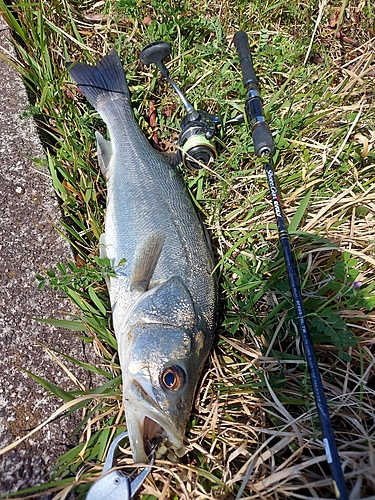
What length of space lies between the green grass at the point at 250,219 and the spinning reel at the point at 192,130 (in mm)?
150

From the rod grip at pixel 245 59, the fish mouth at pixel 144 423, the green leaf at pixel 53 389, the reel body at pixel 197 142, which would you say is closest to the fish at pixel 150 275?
the fish mouth at pixel 144 423

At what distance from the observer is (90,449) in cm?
214

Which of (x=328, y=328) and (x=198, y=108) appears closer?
(x=328, y=328)

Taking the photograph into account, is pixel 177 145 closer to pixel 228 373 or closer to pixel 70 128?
pixel 70 128

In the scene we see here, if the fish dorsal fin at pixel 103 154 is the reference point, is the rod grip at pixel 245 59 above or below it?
above

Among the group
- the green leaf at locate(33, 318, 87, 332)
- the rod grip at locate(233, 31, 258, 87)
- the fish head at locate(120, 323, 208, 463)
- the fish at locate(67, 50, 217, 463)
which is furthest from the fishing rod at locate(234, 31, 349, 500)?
the green leaf at locate(33, 318, 87, 332)

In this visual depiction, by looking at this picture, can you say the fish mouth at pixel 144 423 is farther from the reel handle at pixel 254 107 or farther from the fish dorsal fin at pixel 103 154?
the reel handle at pixel 254 107

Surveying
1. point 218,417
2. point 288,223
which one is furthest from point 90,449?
point 288,223

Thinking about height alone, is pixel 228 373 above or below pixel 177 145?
below

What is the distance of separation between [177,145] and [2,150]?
1.25m

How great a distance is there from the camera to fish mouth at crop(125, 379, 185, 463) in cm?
199

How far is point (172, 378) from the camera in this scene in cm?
207

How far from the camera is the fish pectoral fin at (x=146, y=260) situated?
2398mm

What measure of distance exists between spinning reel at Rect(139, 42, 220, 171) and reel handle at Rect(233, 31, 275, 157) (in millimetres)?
298
